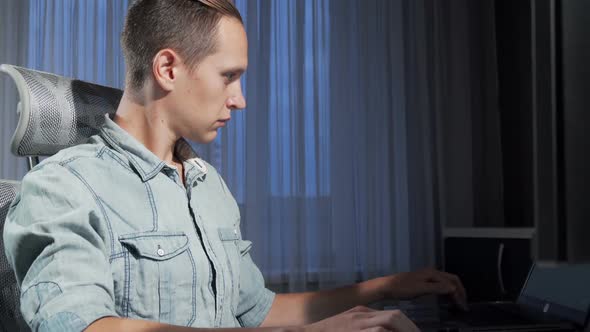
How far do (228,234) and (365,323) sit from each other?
486 millimetres

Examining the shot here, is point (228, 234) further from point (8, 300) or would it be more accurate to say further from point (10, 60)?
point (10, 60)

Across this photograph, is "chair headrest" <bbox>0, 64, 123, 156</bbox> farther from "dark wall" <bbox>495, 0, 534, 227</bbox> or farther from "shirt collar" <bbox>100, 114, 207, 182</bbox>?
"dark wall" <bbox>495, 0, 534, 227</bbox>

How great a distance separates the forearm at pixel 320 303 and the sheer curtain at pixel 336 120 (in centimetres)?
138

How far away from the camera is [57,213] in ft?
2.77

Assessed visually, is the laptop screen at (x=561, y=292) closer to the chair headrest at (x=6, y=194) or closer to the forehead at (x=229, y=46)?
the forehead at (x=229, y=46)

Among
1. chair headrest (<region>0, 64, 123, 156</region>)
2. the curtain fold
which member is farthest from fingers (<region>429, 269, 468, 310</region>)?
the curtain fold

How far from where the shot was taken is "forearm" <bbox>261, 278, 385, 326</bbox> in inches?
48.0

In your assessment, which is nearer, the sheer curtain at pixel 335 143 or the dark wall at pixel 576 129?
the dark wall at pixel 576 129

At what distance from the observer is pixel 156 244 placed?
3.13ft

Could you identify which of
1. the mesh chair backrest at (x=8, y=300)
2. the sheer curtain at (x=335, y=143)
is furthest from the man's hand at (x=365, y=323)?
the sheer curtain at (x=335, y=143)

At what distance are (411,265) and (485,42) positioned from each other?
3.73ft

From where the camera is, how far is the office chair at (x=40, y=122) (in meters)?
1.00

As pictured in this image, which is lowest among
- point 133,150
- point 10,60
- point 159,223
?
point 159,223

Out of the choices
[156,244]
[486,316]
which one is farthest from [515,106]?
[156,244]
